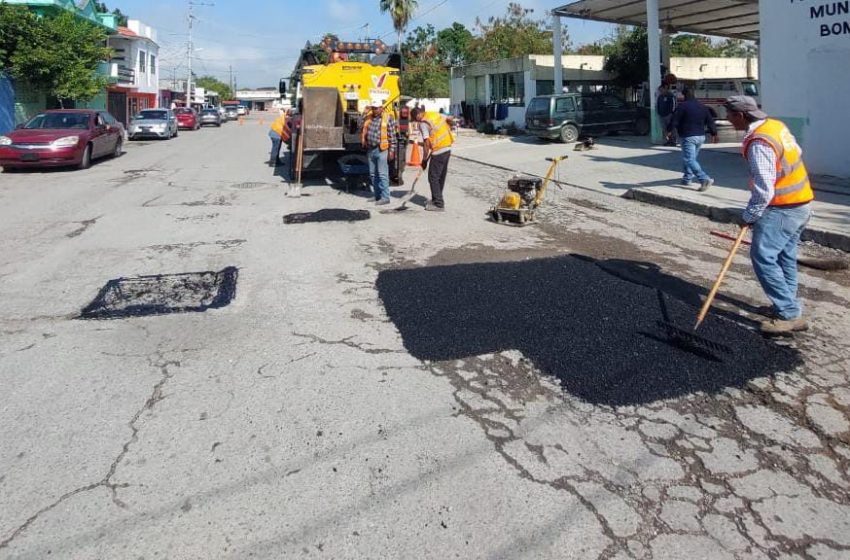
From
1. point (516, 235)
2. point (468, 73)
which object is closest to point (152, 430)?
point (516, 235)

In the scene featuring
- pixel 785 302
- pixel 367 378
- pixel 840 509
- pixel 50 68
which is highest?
pixel 50 68

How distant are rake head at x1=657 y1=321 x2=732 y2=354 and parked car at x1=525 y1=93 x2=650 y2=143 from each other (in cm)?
1895

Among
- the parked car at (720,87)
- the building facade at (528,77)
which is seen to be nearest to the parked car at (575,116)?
the parked car at (720,87)

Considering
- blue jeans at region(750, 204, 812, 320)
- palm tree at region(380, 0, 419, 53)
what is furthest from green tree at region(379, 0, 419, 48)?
blue jeans at region(750, 204, 812, 320)

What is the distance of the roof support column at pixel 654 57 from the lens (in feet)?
67.1

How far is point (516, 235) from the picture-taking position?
8688 mm

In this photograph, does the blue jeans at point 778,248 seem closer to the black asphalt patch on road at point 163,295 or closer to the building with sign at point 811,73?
the black asphalt patch on road at point 163,295

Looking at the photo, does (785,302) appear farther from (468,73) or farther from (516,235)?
(468,73)

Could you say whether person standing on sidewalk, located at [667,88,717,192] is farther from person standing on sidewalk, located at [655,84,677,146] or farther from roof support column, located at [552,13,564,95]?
roof support column, located at [552,13,564,95]

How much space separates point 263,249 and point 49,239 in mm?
3035

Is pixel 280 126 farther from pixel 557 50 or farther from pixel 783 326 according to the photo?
pixel 557 50

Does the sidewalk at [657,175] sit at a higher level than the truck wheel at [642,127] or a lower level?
lower

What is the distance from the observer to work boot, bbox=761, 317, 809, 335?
16.3 feet

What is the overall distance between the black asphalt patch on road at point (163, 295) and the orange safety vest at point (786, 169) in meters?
4.53
